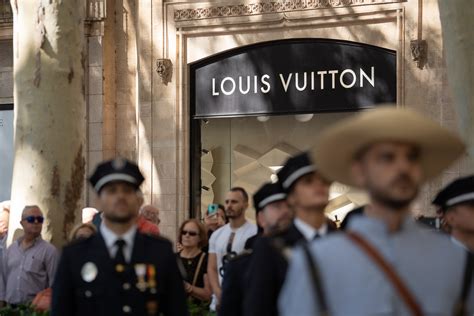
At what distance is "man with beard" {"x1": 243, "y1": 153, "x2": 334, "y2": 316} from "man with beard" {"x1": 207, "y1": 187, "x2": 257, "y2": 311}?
477 centimetres

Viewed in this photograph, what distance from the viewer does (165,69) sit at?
70.5 ft

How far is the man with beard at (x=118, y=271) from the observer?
264 inches

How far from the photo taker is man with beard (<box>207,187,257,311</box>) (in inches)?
442

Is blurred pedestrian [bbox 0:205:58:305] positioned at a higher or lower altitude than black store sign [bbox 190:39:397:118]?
lower

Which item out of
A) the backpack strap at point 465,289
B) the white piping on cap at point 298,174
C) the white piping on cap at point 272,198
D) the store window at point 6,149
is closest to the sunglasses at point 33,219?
the white piping on cap at point 272,198

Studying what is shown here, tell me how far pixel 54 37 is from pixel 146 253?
24.9 ft

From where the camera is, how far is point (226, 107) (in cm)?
2122

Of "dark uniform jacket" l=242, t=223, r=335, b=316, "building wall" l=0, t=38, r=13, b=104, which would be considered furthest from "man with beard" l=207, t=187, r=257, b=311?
"building wall" l=0, t=38, r=13, b=104

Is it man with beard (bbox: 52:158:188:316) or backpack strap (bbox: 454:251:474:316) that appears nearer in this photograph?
backpack strap (bbox: 454:251:474:316)

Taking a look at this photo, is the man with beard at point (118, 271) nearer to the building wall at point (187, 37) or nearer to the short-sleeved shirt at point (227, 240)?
the short-sleeved shirt at point (227, 240)

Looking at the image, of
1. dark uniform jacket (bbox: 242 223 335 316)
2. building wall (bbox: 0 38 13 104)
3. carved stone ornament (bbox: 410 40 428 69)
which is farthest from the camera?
building wall (bbox: 0 38 13 104)

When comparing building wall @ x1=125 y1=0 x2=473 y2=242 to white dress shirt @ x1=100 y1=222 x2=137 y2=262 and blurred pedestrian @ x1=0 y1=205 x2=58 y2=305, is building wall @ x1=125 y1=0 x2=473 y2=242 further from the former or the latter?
white dress shirt @ x1=100 y1=222 x2=137 y2=262

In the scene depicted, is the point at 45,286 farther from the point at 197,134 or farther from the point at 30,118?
the point at 197,134

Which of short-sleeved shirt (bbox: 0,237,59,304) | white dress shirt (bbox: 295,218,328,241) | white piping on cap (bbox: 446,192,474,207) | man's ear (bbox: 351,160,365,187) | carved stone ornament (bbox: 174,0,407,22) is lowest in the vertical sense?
short-sleeved shirt (bbox: 0,237,59,304)
